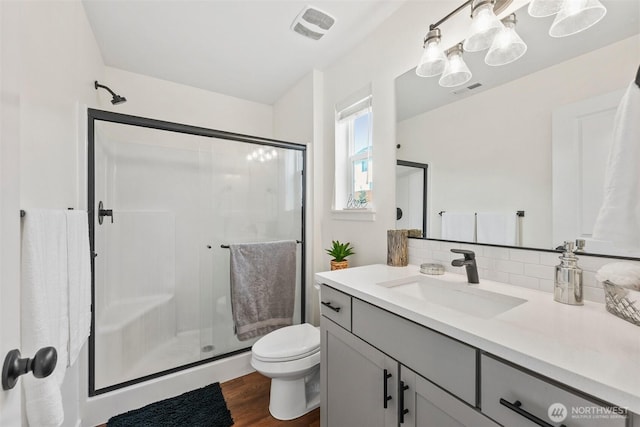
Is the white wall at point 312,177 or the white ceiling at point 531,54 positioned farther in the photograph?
the white wall at point 312,177

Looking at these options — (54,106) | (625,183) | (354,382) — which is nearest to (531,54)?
(625,183)

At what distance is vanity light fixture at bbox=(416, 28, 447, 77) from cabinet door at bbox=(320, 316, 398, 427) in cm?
135

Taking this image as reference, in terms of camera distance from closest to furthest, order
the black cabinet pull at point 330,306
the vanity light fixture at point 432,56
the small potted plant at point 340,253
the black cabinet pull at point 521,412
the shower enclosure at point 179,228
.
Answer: the black cabinet pull at point 521,412 → the black cabinet pull at point 330,306 → the vanity light fixture at point 432,56 → the shower enclosure at point 179,228 → the small potted plant at point 340,253

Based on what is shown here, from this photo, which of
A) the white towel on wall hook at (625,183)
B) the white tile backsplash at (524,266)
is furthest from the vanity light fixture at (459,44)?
the white tile backsplash at (524,266)

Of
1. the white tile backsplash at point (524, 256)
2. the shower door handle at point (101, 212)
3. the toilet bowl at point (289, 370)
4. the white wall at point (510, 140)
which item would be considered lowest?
the toilet bowl at point (289, 370)

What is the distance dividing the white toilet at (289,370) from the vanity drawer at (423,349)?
628mm

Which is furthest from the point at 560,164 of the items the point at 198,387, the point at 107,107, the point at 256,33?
the point at 107,107

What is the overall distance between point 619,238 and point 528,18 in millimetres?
972

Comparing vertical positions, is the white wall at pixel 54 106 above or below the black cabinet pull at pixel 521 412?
above

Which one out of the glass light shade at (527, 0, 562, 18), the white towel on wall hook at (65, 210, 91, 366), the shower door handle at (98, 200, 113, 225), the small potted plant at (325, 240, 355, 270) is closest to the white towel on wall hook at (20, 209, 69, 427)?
the white towel on wall hook at (65, 210, 91, 366)

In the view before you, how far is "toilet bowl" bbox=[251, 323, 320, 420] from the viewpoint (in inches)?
59.6

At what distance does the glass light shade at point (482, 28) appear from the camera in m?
1.12

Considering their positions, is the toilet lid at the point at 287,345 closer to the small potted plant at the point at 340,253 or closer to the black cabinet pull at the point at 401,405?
the small potted plant at the point at 340,253

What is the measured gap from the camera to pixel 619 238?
662 millimetres
